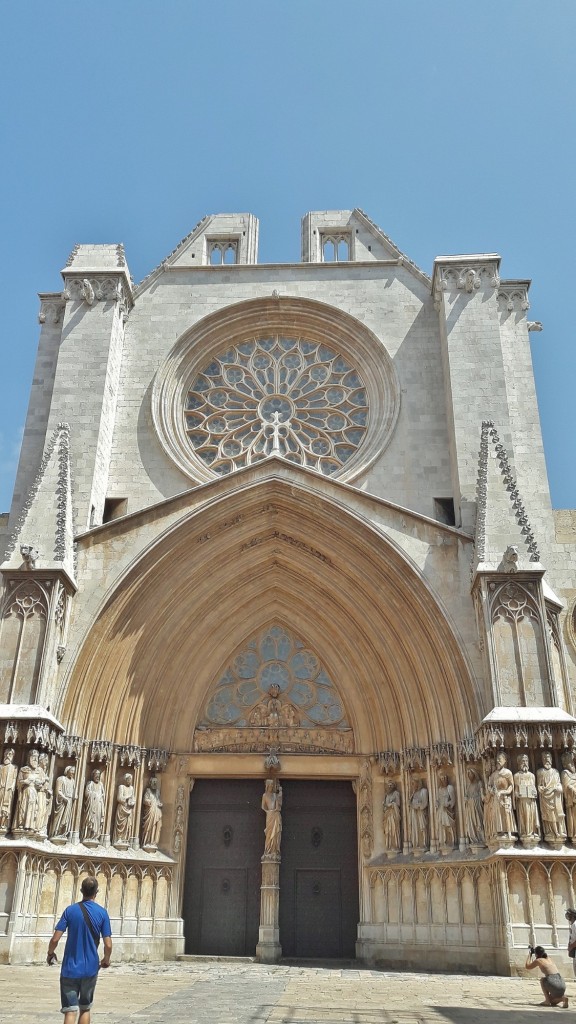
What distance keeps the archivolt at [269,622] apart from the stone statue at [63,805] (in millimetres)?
752

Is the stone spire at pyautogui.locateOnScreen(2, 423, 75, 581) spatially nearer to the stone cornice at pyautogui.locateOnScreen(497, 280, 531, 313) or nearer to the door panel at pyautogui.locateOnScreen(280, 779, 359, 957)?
the door panel at pyautogui.locateOnScreen(280, 779, 359, 957)

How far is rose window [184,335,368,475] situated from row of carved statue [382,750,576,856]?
18.8 ft

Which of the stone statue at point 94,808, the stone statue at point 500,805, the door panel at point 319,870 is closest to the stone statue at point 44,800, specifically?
the stone statue at point 94,808

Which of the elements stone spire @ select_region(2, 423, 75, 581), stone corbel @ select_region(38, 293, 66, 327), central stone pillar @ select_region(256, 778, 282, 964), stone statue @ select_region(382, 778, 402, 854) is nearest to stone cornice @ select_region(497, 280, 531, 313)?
stone corbel @ select_region(38, 293, 66, 327)

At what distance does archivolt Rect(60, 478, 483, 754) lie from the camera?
39.6 ft

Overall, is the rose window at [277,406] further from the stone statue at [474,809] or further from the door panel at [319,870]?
the stone statue at [474,809]

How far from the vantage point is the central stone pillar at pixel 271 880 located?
11837 mm

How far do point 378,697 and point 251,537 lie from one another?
3026 millimetres

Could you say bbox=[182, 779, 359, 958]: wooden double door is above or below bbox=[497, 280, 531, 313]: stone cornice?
below

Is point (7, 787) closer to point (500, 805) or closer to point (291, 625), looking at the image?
point (291, 625)

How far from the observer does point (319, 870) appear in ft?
41.2

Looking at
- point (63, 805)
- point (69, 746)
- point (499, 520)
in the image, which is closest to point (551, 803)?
point (499, 520)

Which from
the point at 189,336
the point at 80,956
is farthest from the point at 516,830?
the point at 189,336

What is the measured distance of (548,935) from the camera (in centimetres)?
978
